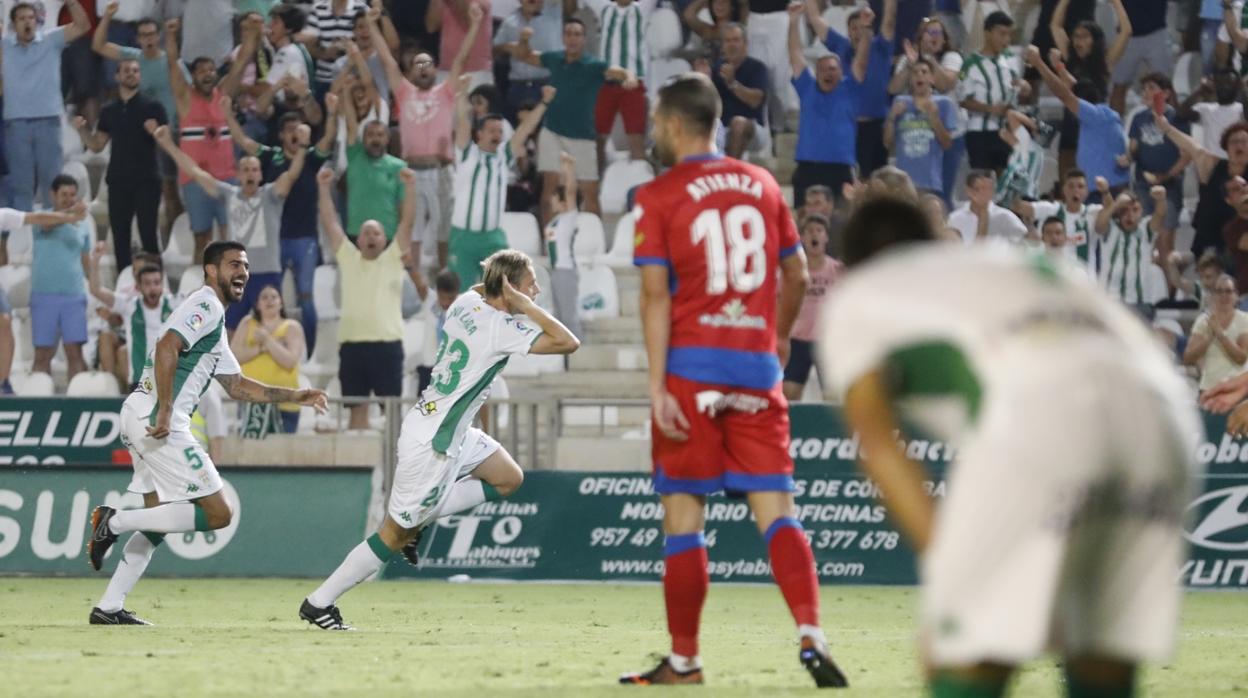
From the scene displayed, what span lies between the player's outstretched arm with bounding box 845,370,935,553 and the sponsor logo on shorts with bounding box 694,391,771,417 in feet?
11.6

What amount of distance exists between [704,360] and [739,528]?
30.4 ft

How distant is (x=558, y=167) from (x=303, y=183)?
2.68 metres

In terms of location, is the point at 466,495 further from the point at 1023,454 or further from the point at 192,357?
the point at 1023,454

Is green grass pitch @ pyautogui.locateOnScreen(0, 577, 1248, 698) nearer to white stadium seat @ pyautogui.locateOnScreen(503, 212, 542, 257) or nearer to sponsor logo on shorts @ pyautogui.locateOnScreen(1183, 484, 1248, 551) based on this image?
sponsor logo on shorts @ pyautogui.locateOnScreen(1183, 484, 1248, 551)

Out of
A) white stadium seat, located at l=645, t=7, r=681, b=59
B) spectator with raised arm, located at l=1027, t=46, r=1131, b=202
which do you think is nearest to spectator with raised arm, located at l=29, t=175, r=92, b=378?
white stadium seat, located at l=645, t=7, r=681, b=59

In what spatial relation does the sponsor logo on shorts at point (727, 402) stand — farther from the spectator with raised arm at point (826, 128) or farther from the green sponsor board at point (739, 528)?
the spectator with raised arm at point (826, 128)

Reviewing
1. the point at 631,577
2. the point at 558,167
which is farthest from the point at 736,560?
the point at 558,167

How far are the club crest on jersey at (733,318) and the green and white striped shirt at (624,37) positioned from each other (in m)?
13.5

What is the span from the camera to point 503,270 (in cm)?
1190

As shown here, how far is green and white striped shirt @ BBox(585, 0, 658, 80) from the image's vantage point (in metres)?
21.4

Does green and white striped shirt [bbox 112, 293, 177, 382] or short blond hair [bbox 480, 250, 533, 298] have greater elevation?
short blond hair [bbox 480, 250, 533, 298]

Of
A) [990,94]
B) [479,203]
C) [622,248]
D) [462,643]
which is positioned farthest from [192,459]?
[990,94]

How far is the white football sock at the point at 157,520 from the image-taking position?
12438mm

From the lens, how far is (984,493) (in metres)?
4.12
